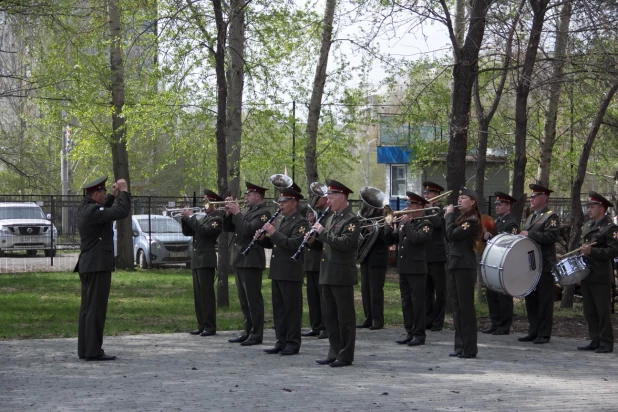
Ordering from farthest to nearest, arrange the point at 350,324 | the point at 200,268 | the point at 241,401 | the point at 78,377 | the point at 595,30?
1. the point at 595,30
2. the point at 200,268
3. the point at 350,324
4. the point at 78,377
5. the point at 241,401

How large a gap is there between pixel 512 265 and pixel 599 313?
1.40 metres

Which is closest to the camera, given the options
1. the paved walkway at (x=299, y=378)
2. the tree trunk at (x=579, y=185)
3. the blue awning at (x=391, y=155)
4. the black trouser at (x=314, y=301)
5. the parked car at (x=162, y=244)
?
the paved walkway at (x=299, y=378)

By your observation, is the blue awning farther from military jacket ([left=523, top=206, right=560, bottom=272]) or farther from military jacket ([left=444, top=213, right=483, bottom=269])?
military jacket ([left=444, top=213, right=483, bottom=269])

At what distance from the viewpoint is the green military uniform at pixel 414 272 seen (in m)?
11.7

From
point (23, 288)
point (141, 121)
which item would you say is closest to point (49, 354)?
point (23, 288)

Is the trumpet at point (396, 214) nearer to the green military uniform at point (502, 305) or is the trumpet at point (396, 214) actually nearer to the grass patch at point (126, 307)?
the green military uniform at point (502, 305)

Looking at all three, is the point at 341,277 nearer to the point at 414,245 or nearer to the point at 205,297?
the point at 414,245

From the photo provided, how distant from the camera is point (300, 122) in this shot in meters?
27.8

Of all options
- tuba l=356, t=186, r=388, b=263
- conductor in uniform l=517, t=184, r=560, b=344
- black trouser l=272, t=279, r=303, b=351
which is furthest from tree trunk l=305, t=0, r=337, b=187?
black trouser l=272, t=279, r=303, b=351

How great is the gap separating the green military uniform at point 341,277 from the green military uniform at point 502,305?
357cm

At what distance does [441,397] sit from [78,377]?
3.81m

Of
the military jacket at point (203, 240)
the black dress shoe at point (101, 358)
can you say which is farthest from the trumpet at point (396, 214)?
the black dress shoe at point (101, 358)

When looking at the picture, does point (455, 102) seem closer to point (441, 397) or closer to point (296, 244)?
point (296, 244)

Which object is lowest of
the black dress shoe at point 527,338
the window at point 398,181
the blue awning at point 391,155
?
the black dress shoe at point 527,338
